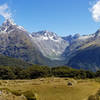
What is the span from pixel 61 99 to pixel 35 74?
285ft

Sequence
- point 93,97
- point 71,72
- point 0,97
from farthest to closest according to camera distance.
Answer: point 71,72, point 93,97, point 0,97

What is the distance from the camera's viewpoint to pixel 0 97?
3478 cm

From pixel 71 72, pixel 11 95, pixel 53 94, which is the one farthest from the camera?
pixel 71 72

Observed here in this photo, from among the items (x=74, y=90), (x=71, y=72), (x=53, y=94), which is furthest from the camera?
(x=71, y=72)

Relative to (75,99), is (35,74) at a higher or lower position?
higher

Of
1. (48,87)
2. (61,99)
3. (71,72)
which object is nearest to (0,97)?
(61,99)

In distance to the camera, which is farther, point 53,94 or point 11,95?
point 53,94

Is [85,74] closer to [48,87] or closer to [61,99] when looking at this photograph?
[48,87]

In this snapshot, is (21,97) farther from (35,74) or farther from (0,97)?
(35,74)

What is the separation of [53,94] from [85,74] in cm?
8317

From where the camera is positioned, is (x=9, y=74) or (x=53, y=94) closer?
(x=53, y=94)

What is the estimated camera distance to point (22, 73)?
462ft

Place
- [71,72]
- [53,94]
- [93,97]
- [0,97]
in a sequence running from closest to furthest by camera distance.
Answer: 1. [0,97]
2. [93,97]
3. [53,94]
4. [71,72]

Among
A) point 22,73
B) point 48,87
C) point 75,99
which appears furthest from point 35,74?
point 75,99
